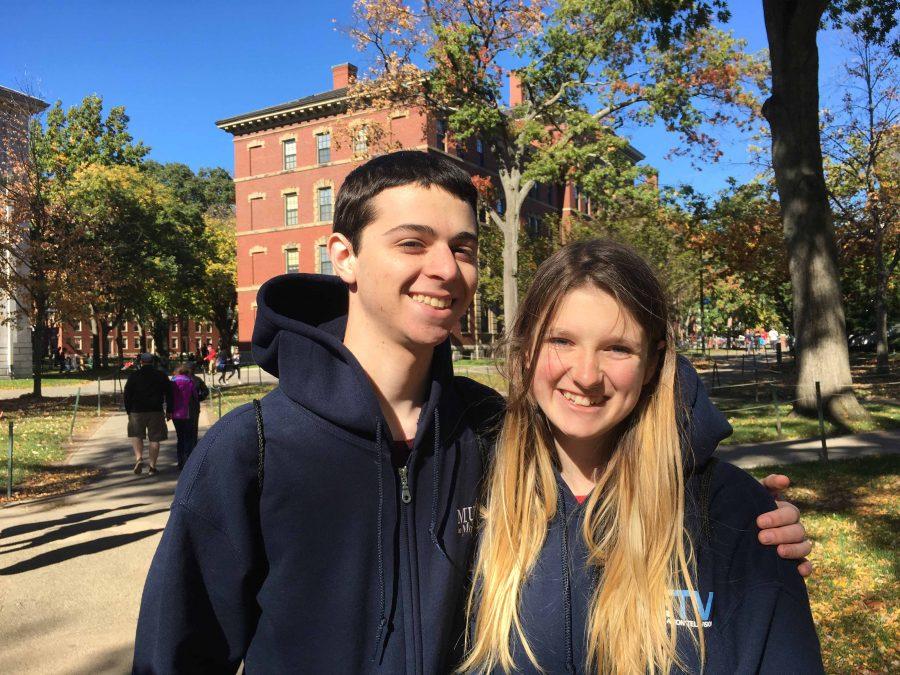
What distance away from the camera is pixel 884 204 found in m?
24.6

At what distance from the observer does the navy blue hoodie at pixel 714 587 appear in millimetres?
1703

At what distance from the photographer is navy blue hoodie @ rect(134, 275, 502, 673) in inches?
68.4

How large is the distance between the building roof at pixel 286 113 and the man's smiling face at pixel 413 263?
42.0 metres

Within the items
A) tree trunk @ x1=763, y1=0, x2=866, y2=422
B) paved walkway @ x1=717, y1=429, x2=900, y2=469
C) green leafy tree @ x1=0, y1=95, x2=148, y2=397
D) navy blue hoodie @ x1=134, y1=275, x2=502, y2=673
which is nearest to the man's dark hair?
navy blue hoodie @ x1=134, y1=275, x2=502, y2=673

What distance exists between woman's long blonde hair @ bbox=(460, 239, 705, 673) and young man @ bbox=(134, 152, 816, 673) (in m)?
0.10

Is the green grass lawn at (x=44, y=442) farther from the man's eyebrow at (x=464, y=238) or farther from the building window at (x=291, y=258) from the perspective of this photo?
the building window at (x=291, y=258)

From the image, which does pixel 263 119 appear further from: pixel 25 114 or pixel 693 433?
pixel 693 433

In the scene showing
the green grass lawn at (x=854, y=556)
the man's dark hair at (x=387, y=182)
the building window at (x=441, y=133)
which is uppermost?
the building window at (x=441, y=133)

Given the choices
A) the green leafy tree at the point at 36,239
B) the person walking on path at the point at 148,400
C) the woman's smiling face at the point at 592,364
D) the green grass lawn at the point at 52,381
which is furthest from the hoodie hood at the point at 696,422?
→ the green grass lawn at the point at 52,381

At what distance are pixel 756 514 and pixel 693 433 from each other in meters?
0.28

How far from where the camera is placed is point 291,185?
4609 centimetres

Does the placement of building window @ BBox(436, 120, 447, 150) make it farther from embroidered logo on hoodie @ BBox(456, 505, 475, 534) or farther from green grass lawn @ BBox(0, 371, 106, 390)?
embroidered logo on hoodie @ BBox(456, 505, 475, 534)

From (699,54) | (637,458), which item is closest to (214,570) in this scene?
(637,458)

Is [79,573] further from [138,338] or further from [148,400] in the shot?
[138,338]
